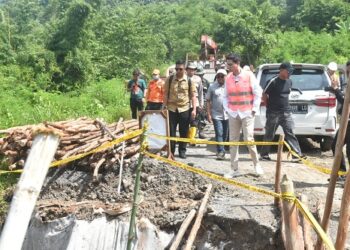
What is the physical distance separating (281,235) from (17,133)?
166 inches

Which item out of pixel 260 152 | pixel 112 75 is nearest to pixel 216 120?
pixel 260 152

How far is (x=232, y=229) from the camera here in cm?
554

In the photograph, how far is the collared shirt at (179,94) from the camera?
8102mm

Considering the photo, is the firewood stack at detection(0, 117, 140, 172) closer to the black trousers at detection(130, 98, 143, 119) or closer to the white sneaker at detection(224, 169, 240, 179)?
Answer: the white sneaker at detection(224, 169, 240, 179)

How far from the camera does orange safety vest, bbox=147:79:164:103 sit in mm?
10758

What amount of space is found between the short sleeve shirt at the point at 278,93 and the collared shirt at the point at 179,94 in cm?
135

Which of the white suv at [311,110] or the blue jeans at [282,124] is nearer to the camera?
the blue jeans at [282,124]

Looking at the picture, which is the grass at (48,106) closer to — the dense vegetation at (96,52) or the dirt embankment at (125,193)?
the dense vegetation at (96,52)

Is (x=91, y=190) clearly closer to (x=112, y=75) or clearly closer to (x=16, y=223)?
(x=16, y=223)

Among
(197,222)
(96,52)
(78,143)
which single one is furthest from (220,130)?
(96,52)

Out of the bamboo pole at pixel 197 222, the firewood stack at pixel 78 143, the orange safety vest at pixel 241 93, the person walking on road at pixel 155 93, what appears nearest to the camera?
the bamboo pole at pixel 197 222

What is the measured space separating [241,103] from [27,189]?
5765 mm

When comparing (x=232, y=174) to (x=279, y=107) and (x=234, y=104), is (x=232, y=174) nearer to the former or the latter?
(x=234, y=104)

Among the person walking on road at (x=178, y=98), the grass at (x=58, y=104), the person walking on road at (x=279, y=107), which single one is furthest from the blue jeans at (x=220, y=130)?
the grass at (x=58, y=104)
